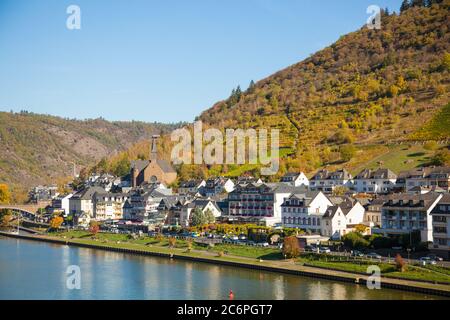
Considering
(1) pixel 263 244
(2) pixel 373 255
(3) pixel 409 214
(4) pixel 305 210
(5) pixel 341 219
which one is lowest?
(2) pixel 373 255

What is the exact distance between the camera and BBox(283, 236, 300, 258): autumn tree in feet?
124

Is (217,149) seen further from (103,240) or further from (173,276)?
(173,276)

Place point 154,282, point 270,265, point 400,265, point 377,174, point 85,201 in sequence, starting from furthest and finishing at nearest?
1. point 85,201
2. point 377,174
3. point 270,265
4. point 154,282
5. point 400,265

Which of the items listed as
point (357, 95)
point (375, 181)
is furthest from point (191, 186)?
point (357, 95)

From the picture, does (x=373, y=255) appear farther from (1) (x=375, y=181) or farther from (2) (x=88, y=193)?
(2) (x=88, y=193)

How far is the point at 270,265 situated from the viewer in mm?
36906

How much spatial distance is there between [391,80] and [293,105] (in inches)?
575

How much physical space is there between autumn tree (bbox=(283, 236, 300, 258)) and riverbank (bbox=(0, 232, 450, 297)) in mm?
721

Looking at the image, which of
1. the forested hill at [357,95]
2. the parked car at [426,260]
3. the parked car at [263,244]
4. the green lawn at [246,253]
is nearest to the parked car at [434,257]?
the parked car at [426,260]

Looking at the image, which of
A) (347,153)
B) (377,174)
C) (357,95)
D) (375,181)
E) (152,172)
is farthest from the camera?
(357,95)

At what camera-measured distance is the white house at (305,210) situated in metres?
45.0

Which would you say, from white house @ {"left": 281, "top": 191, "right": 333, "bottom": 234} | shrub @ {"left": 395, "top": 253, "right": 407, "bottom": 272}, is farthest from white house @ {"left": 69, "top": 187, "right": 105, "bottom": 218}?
shrub @ {"left": 395, "top": 253, "right": 407, "bottom": 272}

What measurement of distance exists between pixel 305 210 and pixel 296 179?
15908mm

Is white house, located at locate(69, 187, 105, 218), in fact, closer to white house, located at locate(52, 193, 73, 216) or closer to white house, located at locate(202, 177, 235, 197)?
white house, located at locate(52, 193, 73, 216)
